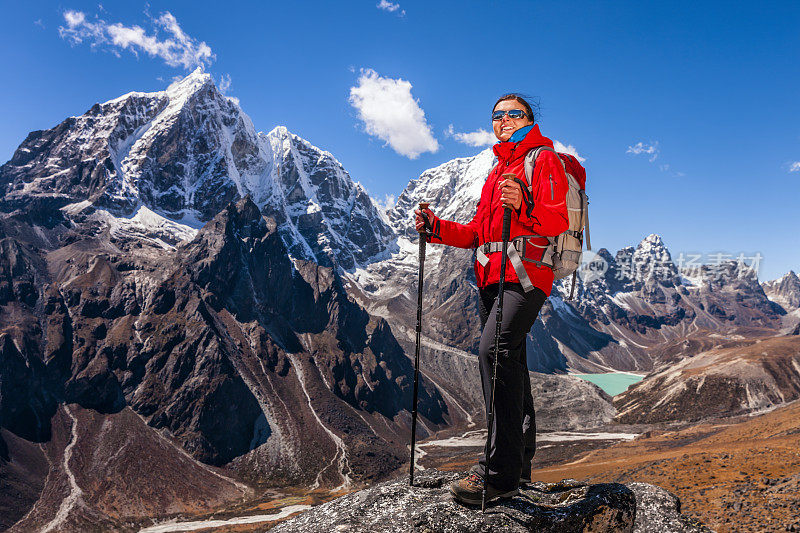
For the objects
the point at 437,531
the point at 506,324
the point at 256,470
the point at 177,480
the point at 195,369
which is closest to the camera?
the point at 437,531

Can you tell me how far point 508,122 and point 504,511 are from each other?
592 cm

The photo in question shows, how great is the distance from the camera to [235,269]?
191625mm

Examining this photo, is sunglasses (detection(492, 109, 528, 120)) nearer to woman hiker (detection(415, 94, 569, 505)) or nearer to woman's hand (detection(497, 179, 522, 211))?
woman hiker (detection(415, 94, 569, 505))

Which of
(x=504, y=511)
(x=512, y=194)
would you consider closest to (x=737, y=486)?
(x=504, y=511)

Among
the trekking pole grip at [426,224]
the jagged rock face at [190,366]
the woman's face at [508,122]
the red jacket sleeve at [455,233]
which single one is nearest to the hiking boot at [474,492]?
the red jacket sleeve at [455,233]

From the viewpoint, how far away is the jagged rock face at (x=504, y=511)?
602 cm

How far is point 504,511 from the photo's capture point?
619 centimetres

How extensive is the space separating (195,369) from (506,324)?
168 metres

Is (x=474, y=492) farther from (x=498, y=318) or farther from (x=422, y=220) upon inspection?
(x=422, y=220)

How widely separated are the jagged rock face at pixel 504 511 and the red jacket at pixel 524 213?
3.26m

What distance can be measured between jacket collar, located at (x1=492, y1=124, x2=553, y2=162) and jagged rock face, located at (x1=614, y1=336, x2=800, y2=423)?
17280cm

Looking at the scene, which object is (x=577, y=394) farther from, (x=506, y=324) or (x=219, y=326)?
(x=506, y=324)

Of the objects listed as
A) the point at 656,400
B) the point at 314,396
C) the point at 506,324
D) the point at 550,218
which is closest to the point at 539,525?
the point at 506,324

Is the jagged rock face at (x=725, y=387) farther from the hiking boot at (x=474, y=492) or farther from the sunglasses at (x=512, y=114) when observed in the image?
the sunglasses at (x=512, y=114)
